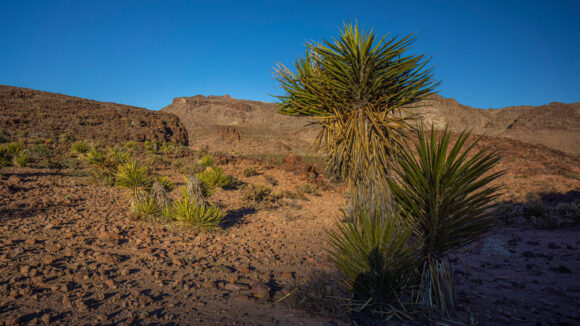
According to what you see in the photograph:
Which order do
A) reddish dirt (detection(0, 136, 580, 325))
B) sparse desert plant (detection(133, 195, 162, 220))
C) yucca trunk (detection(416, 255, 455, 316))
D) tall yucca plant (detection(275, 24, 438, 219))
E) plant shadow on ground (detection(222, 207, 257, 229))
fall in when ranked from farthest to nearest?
1. plant shadow on ground (detection(222, 207, 257, 229))
2. sparse desert plant (detection(133, 195, 162, 220))
3. tall yucca plant (detection(275, 24, 438, 219))
4. yucca trunk (detection(416, 255, 455, 316))
5. reddish dirt (detection(0, 136, 580, 325))

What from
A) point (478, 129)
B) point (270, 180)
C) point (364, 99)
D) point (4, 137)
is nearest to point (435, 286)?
point (364, 99)

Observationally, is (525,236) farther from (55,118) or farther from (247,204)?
(55,118)

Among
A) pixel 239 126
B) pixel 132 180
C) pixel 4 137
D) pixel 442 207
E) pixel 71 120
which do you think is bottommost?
pixel 132 180

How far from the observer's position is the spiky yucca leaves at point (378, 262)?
250 cm

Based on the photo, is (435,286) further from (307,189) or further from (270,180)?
(270,180)

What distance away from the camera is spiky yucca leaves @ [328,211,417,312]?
2502 millimetres

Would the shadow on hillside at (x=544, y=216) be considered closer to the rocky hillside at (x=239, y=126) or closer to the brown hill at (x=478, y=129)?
the brown hill at (x=478, y=129)

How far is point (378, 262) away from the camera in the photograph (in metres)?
2.54

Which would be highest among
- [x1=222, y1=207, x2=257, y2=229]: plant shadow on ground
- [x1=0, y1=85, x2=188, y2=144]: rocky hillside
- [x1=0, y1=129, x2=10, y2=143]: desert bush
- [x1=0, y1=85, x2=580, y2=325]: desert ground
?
[x1=0, y1=85, x2=188, y2=144]: rocky hillside

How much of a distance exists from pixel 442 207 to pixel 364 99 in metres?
1.77

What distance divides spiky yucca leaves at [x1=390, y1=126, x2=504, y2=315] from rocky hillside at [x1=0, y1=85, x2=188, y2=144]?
2069 centimetres

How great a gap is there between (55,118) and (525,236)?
2757cm

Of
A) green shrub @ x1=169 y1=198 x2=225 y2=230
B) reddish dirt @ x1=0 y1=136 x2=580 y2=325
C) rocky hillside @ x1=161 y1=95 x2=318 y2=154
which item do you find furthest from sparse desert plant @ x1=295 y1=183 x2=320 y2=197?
rocky hillside @ x1=161 y1=95 x2=318 y2=154

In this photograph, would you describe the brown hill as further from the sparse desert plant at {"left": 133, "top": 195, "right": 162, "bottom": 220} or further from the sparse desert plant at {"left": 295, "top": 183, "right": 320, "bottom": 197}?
the sparse desert plant at {"left": 133, "top": 195, "right": 162, "bottom": 220}
